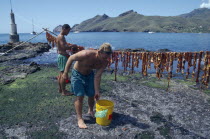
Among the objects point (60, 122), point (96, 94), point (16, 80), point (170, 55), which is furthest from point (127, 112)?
point (16, 80)

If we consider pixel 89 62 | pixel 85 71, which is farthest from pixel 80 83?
pixel 89 62

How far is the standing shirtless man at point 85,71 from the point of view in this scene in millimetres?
5168

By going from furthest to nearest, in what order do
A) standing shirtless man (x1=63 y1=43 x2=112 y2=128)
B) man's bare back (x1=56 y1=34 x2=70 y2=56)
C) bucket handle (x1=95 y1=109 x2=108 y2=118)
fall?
1. man's bare back (x1=56 y1=34 x2=70 y2=56)
2. bucket handle (x1=95 y1=109 x2=108 y2=118)
3. standing shirtless man (x1=63 y1=43 x2=112 y2=128)

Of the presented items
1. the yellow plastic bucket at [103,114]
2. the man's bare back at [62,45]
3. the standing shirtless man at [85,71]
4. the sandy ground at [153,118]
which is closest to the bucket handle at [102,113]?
the yellow plastic bucket at [103,114]

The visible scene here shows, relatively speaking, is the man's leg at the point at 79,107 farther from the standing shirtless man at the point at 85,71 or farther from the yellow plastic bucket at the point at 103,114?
the yellow plastic bucket at the point at 103,114

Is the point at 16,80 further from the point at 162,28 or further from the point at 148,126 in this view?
the point at 162,28

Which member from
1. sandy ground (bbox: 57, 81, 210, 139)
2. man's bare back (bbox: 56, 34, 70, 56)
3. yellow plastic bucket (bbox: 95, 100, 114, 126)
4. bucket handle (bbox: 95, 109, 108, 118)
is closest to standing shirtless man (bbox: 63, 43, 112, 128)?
yellow plastic bucket (bbox: 95, 100, 114, 126)

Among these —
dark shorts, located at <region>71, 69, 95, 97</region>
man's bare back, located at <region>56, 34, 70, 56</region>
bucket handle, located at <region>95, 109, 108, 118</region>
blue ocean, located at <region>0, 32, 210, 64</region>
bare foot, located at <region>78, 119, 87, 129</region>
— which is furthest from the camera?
blue ocean, located at <region>0, 32, 210, 64</region>

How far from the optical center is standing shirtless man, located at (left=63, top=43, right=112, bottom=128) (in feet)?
17.0

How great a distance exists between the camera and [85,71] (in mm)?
5418

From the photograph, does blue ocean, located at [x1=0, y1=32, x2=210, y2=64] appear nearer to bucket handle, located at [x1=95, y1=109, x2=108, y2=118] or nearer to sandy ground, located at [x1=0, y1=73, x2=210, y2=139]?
sandy ground, located at [x1=0, y1=73, x2=210, y2=139]

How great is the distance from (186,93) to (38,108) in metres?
7.35

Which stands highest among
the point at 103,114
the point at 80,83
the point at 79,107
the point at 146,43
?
the point at 146,43

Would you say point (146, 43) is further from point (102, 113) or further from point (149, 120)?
point (102, 113)
